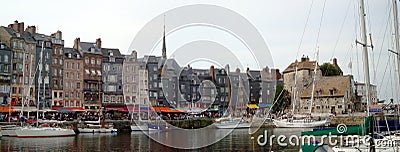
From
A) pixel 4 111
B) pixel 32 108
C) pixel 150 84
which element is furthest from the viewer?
pixel 150 84

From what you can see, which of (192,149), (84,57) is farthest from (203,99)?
(192,149)

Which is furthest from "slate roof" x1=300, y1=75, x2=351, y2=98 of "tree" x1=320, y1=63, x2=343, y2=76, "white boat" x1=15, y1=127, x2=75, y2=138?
"white boat" x1=15, y1=127, x2=75, y2=138

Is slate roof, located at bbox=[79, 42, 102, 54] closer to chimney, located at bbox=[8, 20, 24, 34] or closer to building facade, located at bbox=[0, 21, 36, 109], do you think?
building facade, located at bbox=[0, 21, 36, 109]

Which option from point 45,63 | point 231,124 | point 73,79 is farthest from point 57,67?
point 231,124

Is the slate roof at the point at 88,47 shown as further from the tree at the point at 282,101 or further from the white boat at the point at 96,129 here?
the tree at the point at 282,101

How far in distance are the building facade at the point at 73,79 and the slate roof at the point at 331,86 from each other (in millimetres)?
49838

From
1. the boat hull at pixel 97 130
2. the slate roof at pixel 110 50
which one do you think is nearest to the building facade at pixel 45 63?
the slate roof at pixel 110 50

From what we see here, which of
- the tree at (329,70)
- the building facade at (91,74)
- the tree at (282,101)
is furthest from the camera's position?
the tree at (329,70)

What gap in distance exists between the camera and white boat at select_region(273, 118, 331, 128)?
73.8 meters

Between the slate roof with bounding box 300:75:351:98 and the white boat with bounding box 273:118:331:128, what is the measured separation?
1999 centimetres

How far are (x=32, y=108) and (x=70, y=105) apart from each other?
44.6ft

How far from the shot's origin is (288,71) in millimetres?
119312

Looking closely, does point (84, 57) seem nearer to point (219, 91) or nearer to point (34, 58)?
point (34, 58)

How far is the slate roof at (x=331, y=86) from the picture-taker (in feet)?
310
